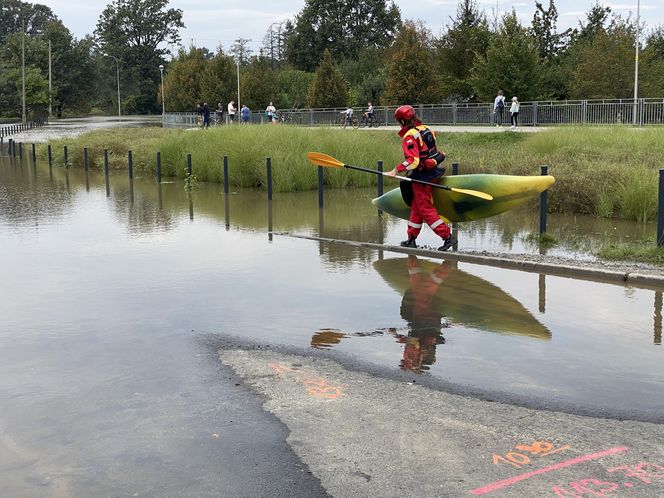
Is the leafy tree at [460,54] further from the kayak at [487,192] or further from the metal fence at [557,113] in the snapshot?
the kayak at [487,192]

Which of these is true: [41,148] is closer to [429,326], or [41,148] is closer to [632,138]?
[632,138]

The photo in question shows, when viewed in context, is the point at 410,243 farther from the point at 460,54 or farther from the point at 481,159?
the point at 460,54

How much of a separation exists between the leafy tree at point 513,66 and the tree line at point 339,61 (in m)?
0.05

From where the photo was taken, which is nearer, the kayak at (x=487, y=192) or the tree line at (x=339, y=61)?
the kayak at (x=487, y=192)

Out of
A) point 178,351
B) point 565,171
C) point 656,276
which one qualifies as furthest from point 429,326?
point 565,171

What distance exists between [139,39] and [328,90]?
68.1 meters

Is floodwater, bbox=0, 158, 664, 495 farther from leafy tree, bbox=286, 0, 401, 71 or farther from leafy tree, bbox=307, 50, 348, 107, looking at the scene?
leafy tree, bbox=286, 0, 401, 71

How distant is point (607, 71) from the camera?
4356 cm

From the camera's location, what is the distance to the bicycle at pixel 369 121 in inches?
1705

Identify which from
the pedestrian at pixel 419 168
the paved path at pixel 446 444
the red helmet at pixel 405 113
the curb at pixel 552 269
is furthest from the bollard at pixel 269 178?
the paved path at pixel 446 444

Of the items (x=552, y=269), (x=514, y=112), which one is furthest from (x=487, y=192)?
(x=514, y=112)

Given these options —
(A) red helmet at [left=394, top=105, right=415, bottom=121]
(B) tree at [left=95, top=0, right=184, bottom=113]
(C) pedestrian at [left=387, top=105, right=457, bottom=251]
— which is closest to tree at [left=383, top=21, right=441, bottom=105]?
(C) pedestrian at [left=387, top=105, right=457, bottom=251]

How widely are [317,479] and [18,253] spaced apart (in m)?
8.89

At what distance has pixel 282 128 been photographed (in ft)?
75.8
